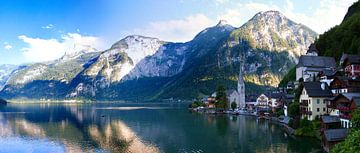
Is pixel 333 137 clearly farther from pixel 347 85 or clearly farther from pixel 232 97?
pixel 232 97

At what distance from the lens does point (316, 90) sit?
66062 mm

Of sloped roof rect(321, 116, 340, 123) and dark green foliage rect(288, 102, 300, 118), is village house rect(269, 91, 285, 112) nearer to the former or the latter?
dark green foliage rect(288, 102, 300, 118)

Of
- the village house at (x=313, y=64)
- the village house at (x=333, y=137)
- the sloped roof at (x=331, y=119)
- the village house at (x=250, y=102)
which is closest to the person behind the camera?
the village house at (x=333, y=137)

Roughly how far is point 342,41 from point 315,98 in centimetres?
5425

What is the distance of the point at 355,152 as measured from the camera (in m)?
22.5

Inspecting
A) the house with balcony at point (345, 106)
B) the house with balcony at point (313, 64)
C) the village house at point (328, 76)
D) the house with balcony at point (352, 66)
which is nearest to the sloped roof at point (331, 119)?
the house with balcony at point (345, 106)

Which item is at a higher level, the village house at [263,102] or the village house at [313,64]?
the village house at [313,64]

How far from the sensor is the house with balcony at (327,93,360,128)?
50.8 metres

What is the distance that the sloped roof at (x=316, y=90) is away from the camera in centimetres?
6519

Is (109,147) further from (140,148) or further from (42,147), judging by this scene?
(42,147)

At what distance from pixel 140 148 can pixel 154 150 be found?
381 cm

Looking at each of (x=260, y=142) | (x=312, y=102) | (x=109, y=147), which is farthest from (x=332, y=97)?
(x=109, y=147)

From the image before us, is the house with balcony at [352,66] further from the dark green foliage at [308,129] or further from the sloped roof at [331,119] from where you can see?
the sloped roof at [331,119]

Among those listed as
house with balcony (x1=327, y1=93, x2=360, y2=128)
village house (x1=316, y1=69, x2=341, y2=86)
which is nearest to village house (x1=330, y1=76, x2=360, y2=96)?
house with balcony (x1=327, y1=93, x2=360, y2=128)
